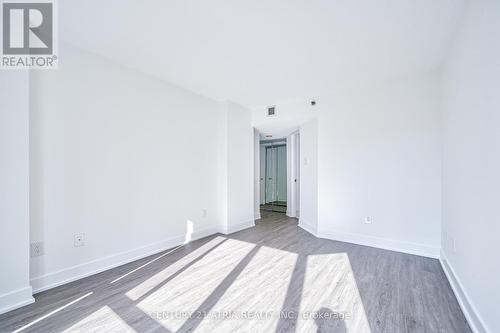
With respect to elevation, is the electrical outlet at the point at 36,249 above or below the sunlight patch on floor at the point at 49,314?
above

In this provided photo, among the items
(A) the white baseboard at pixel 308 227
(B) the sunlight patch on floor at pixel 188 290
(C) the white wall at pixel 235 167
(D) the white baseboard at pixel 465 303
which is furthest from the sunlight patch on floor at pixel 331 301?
(C) the white wall at pixel 235 167

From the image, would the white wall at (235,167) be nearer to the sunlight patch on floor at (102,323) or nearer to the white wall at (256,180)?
the white wall at (256,180)

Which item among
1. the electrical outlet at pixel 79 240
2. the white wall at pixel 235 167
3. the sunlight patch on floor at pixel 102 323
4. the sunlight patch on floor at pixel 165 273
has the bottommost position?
the sunlight patch on floor at pixel 165 273

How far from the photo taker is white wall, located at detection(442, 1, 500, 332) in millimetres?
1330

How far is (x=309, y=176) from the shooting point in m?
4.35

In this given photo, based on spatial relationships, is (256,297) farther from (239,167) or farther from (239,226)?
(239,167)

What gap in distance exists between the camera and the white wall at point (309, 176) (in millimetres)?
4055

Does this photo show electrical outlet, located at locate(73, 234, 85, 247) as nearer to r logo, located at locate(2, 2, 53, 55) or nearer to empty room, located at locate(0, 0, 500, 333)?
empty room, located at locate(0, 0, 500, 333)

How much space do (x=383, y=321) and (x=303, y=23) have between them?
257 cm

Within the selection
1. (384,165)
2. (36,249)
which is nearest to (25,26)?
(36,249)

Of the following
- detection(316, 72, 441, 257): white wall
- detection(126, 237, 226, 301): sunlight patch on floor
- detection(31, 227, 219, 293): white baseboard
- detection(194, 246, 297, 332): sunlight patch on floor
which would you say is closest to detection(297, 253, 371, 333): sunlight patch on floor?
detection(194, 246, 297, 332): sunlight patch on floor

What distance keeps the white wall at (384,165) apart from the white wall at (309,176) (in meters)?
0.18

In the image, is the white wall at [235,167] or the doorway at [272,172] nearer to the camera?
the white wall at [235,167]

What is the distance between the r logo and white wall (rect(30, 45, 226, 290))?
0.69ft
